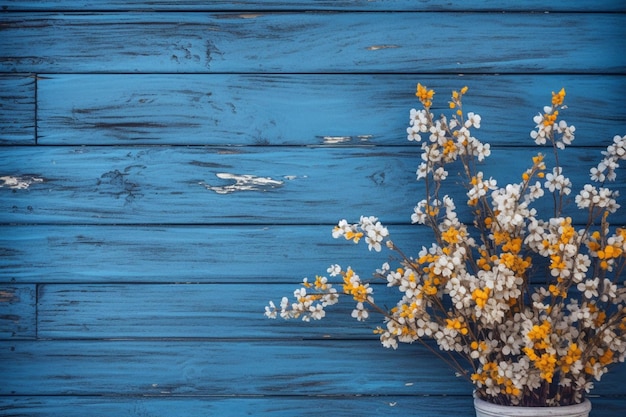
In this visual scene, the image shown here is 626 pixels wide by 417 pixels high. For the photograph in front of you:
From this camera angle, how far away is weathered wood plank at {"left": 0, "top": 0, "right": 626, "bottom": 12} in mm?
1425

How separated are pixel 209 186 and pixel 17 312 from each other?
1.54 feet

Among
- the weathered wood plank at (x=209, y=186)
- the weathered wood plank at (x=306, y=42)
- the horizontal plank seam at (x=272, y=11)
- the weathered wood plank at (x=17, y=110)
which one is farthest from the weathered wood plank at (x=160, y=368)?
the horizontal plank seam at (x=272, y=11)

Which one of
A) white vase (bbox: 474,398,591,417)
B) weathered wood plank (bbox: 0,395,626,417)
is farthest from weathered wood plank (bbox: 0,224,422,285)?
white vase (bbox: 474,398,591,417)

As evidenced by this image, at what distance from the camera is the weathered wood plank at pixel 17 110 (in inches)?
56.2

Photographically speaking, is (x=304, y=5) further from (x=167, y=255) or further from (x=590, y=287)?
(x=590, y=287)

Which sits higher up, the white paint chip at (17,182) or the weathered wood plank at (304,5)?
the weathered wood plank at (304,5)

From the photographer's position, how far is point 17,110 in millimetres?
1432

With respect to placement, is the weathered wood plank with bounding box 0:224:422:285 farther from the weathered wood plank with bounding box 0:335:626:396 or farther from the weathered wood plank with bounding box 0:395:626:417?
the weathered wood plank with bounding box 0:395:626:417

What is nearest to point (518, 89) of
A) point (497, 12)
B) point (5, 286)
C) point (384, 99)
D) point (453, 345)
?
point (497, 12)

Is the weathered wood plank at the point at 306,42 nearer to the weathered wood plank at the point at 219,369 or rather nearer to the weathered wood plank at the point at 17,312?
the weathered wood plank at the point at 17,312

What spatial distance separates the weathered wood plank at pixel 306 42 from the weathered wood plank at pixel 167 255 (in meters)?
0.34

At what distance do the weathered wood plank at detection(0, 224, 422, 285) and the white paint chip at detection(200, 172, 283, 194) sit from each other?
0.28 ft

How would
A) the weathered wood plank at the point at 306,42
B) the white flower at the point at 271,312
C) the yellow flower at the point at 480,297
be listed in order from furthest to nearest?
1. the weathered wood plank at the point at 306,42
2. the white flower at the point at 271,312
3. the yellow flower at the point at 480,297

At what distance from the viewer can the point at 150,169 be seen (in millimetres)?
1432
